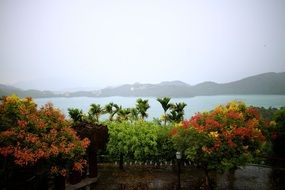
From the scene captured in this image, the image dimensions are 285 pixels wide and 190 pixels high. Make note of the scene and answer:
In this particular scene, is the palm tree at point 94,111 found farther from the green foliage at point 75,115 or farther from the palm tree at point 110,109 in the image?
the green foliage at point 75,115

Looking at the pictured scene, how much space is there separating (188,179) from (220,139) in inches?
306

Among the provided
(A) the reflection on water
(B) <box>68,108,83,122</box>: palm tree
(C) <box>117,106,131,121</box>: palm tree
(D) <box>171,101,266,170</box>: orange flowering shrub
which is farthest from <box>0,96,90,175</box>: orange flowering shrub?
(C) <box>117,106,131,121</box>: palm tree

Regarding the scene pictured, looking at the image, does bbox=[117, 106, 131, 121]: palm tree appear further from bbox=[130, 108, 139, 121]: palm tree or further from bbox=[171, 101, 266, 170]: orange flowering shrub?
bbox=[171, 101, 266, 170]: orange flowering shrub

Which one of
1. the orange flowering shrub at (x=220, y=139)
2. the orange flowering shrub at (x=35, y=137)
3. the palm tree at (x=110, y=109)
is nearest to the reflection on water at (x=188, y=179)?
the orange flowering shrub at (x=220, y=139)

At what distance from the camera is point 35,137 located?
13250 millimetres

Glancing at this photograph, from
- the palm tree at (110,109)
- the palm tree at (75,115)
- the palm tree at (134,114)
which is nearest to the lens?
the palm tree at (75,115)

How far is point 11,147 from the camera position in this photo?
12586mm

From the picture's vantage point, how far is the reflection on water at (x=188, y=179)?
859 inches

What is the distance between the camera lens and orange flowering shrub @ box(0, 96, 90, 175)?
12703 mm

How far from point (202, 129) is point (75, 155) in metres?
7.80

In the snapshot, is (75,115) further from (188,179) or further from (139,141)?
(188,179)

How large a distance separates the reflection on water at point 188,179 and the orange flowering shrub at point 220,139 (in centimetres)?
423

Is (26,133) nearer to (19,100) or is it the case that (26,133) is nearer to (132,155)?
(19,100)

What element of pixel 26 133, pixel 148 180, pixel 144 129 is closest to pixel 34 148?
pixel 26 133
